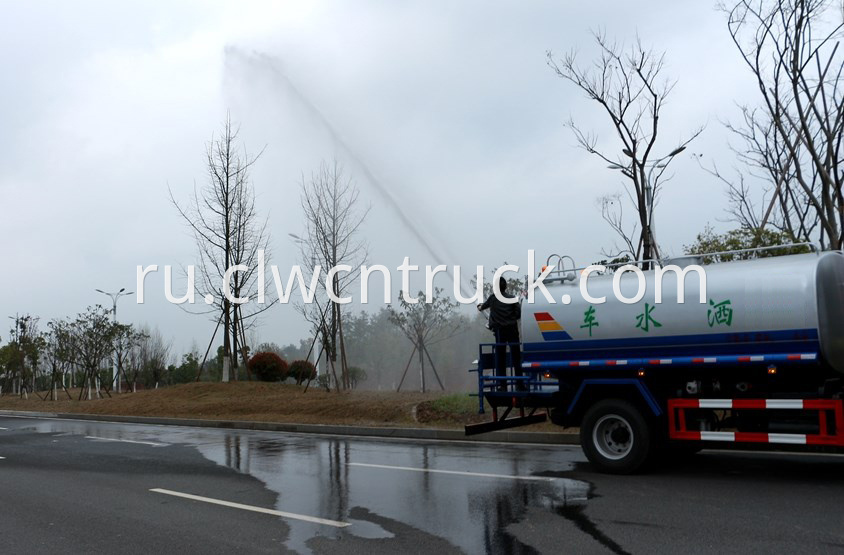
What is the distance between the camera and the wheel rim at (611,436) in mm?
9438

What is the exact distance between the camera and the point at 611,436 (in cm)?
959

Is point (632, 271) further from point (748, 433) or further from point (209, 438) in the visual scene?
point (209, 438)

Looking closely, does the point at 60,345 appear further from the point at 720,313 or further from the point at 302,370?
the point at 720,313

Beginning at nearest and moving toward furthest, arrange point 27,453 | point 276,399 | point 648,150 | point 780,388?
point 780,388
point 27,453
point 648,150
point 276,399

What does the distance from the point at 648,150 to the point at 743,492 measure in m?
13.4

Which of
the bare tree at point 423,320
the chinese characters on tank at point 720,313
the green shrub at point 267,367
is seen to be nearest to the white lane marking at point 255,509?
the chinese characters on tank at point 720,313

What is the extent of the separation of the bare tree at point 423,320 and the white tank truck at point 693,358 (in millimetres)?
12749

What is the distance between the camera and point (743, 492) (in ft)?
26.0

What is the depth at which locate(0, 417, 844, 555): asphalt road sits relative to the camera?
623cm

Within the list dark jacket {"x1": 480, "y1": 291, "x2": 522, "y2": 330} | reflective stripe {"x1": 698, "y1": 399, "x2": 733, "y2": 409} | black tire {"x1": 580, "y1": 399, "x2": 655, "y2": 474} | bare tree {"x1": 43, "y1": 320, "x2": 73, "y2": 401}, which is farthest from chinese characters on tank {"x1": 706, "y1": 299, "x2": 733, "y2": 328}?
bare tree {"x1": 43, "y1": 320, "x2": 73, "y2": 401}

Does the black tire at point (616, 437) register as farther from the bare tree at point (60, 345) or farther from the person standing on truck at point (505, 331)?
the bare tree at point (60, 345)

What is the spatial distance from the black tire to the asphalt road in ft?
0.79

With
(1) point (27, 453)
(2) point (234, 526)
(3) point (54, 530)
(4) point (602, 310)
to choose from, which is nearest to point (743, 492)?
(4) point (602, 310)

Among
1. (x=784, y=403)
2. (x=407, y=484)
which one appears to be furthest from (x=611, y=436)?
(x=407, y=484)
